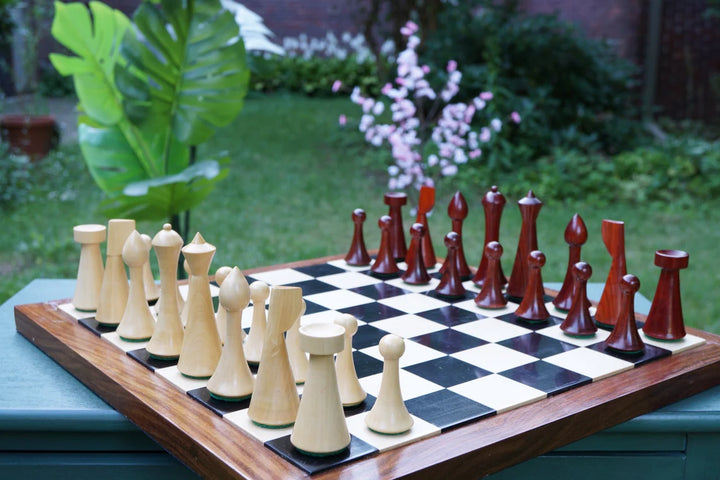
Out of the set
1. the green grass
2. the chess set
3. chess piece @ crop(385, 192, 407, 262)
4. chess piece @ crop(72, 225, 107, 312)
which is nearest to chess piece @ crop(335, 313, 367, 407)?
the chess set

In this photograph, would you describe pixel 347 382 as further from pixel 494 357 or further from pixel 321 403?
pixel 494 357

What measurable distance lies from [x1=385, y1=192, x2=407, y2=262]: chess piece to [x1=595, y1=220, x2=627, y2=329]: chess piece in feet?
1.71

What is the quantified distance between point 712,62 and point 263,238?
4.88 m

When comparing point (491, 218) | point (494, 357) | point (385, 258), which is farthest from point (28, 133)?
point (494, 357)

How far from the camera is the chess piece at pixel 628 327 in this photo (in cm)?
127

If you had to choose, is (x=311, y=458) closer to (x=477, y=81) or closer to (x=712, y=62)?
(x=477, y=81)

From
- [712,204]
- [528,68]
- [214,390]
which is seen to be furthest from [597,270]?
[214,390]

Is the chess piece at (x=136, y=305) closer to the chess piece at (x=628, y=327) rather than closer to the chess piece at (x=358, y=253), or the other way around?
the chess piece at (x=358, y=253)

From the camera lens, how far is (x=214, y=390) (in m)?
1.07

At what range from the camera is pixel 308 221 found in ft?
15.0

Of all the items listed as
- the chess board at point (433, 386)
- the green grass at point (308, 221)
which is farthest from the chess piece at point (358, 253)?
the green grass at point (308, 221)

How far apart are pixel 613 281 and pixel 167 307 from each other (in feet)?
2.63

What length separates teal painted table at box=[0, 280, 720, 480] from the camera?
1.14 meters

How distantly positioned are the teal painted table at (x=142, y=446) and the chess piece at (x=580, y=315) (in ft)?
0.66
